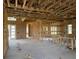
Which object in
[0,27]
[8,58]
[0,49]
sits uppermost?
[0,27]

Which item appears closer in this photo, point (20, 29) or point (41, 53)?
point (41, 53)

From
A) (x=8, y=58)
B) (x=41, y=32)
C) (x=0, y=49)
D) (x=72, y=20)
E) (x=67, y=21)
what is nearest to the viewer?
(x=0, y=49)

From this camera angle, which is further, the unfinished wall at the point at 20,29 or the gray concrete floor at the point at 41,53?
the unfinished wall at the point at 20,29

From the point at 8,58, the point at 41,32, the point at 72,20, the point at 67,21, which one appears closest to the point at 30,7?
the point at 8,58

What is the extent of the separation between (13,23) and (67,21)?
24.6 ft

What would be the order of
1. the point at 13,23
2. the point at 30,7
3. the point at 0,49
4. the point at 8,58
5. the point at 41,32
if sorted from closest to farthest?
the point at 0,49 → the point at 8,58 → the point at 30,7 → the point at 13,23 → the point at 41,32

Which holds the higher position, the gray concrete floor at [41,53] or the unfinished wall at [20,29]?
the unfinished wall at [20,29]

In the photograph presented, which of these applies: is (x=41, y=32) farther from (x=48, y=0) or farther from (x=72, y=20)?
(x=48, y=0)

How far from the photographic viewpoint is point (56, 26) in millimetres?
19547

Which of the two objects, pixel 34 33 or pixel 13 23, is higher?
pixel 13 23

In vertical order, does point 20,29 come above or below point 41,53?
above

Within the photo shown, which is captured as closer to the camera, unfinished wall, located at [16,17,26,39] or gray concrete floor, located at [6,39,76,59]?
gray concrete floor, located at [6,39,76,59]

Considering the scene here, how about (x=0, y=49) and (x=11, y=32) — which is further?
(x=11, y=32)

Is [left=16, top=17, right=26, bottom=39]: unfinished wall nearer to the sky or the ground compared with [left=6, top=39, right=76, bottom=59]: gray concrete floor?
nearer to the sky
